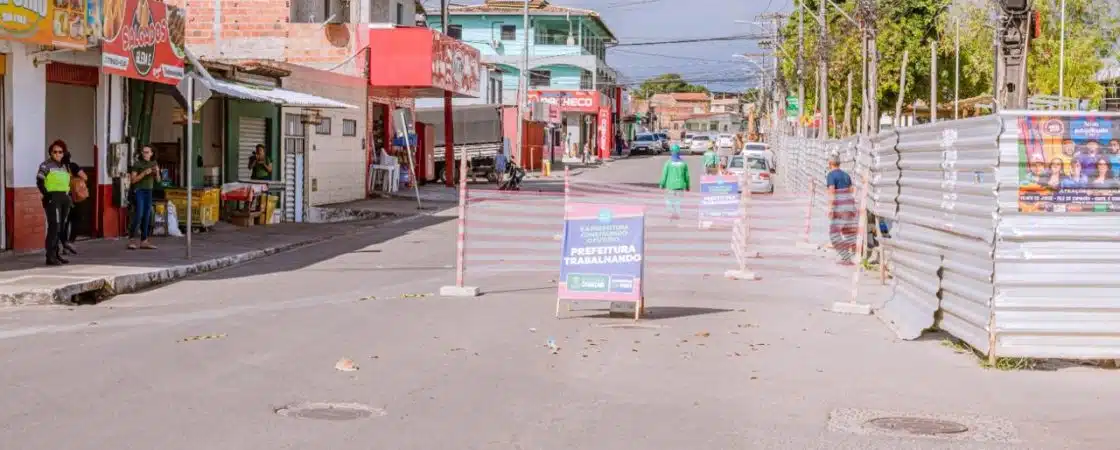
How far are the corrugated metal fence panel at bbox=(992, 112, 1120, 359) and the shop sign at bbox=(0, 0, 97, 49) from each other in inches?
484

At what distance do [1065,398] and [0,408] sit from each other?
7276 mm

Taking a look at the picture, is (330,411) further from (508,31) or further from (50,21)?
(508,31)

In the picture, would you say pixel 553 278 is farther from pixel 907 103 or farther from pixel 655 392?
pixel 907 103

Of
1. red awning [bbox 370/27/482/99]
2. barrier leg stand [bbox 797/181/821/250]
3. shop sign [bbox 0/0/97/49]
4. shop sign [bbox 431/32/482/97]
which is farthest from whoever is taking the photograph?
shop sign [bbox 431/32/482/97]

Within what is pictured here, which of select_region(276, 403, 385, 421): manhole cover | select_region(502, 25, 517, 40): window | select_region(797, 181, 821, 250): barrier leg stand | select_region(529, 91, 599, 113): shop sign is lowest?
select_region(276, 403, 385, 421): manhole cover

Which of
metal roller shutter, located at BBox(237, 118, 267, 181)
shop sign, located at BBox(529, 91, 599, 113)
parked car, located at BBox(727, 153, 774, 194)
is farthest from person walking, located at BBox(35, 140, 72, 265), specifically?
shop sign, located at BBox(529, 91, 599, 113)

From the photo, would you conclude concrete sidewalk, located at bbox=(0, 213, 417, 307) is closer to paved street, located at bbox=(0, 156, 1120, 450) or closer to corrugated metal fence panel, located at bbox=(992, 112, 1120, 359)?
paved street, located at bbox=(0, 156, 1120, 450)

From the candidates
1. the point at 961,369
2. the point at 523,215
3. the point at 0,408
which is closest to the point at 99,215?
the point at 523,215

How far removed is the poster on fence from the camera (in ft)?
67.2

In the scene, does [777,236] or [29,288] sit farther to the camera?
[777,236]

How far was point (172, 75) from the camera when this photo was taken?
2312 centimetres

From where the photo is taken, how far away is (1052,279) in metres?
10.6

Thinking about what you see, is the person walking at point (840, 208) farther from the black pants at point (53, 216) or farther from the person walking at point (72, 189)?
the black pants at point (53, 216)

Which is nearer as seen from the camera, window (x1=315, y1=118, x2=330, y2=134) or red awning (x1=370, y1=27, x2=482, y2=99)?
window (x1=315, y1=118, x2=330, y2=134)
